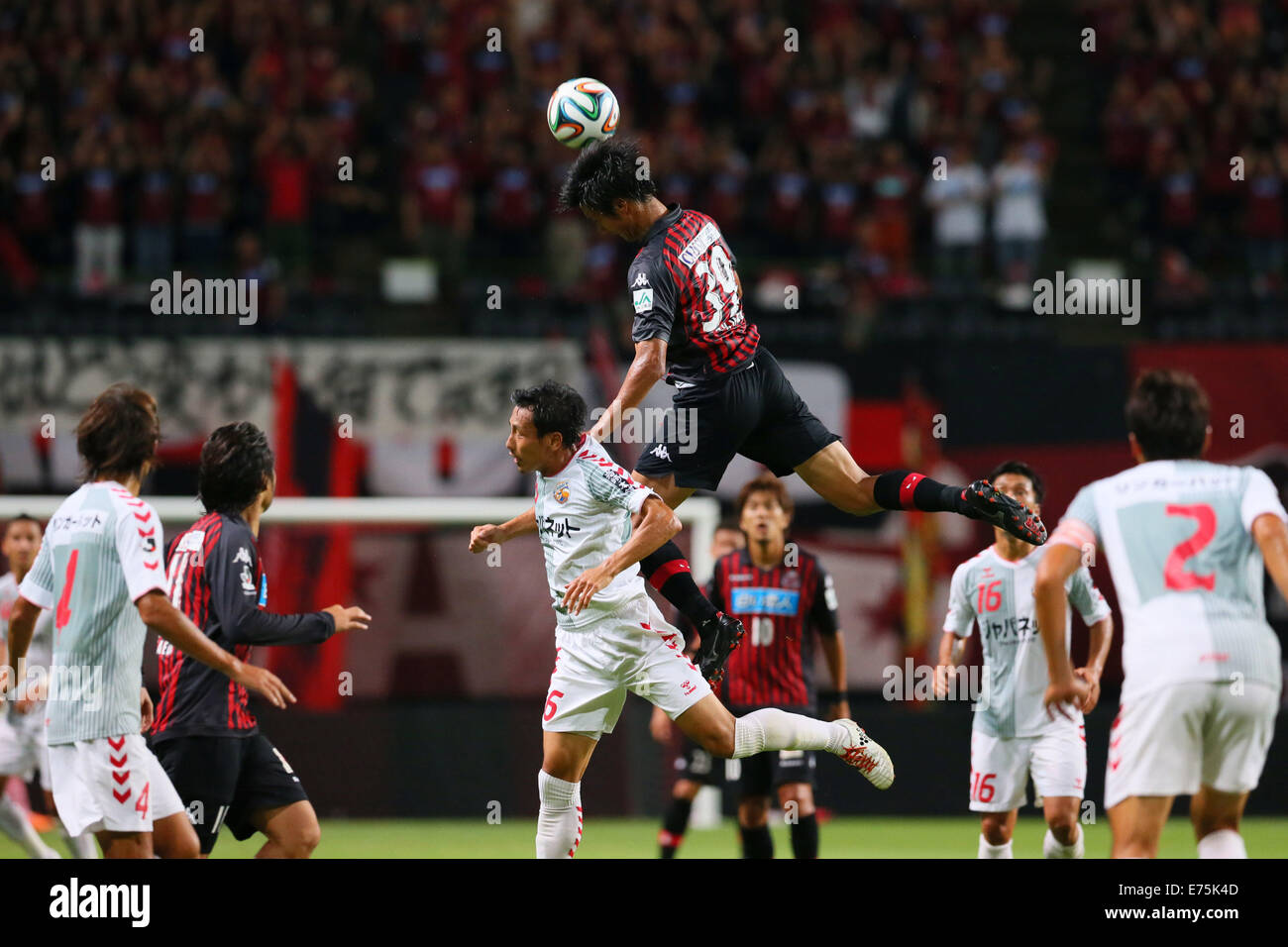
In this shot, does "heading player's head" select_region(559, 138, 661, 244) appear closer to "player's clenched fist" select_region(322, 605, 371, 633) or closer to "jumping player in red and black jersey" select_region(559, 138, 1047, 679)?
"jumping player in red and black jersey" select_region(559, 138, 1047, 679)

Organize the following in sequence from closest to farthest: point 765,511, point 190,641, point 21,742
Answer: point 190,641 → point 765,511 → point 21,742

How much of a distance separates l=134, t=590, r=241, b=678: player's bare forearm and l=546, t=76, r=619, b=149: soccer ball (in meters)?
3.13

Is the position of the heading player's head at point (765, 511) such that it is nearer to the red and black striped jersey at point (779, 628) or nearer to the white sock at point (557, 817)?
the red and black striped jersey at point (779, 628)

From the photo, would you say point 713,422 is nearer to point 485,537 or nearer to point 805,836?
point 485,537

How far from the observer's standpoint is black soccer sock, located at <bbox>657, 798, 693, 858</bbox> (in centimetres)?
920

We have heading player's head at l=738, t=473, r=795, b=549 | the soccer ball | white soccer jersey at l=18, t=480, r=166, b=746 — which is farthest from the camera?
heading player's head at l=738, t=473, r=795, b=549

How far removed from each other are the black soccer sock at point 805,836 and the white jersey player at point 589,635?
5.25 feet

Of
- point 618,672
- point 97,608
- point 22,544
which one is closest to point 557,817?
point 618,672

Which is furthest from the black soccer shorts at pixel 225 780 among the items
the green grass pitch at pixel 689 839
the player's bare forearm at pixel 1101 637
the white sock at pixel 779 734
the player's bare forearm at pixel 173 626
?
the green grass pitch at pixel 689 839

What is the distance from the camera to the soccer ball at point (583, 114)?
7.51m

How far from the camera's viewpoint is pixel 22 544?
962 cm

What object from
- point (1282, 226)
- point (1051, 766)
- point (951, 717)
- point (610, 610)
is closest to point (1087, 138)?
point (1282, 226)

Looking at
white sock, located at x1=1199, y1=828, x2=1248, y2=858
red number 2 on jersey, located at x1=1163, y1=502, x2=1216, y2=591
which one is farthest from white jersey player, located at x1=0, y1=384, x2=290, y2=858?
white sock, located at x1=1199, y1=828, x2=1248, y2=858

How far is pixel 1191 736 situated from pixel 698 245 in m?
3.11
